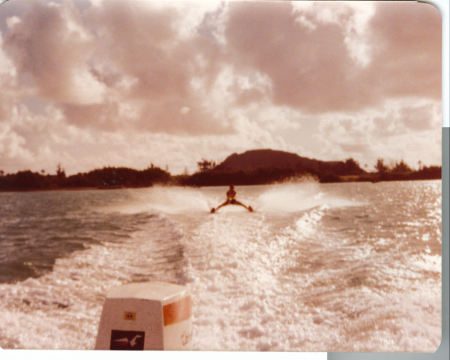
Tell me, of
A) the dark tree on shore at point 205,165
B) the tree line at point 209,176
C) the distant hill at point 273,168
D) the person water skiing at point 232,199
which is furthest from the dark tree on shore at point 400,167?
the dark tree on shore at point 205,165

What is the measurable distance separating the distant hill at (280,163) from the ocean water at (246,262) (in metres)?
0.07

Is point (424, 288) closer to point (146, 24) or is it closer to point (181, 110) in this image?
point (181, 110)

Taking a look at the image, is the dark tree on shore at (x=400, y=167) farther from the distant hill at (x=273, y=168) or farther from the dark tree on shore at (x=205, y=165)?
the dark tree on shore at (x=205, y=165)

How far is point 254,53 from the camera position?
69.4 inches

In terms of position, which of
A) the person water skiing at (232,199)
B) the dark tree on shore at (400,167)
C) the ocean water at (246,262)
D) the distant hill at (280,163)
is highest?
the distant hill at (280,163)

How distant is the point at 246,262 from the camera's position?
1779mm

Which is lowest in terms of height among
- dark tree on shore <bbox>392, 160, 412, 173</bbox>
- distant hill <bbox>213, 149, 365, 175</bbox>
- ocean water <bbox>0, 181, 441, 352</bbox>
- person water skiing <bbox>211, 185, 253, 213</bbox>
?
ocean water <bbox>0, 181, 441, 352</bbox>

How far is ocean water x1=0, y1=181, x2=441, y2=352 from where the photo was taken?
173 centimetres

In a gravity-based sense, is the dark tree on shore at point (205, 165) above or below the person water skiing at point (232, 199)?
above

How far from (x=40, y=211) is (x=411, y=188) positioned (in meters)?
1.53

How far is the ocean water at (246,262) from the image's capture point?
173 centimetres

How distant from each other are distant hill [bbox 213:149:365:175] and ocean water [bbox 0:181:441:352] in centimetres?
7

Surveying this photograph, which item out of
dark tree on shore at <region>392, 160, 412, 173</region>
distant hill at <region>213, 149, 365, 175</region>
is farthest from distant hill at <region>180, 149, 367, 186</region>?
dark tree on shore at <region>392, 160, 412, 173</region>

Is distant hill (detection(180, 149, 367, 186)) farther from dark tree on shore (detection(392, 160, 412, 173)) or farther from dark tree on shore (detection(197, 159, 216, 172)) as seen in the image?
dark tree on shore (detection(392, 160, 412, 173))
